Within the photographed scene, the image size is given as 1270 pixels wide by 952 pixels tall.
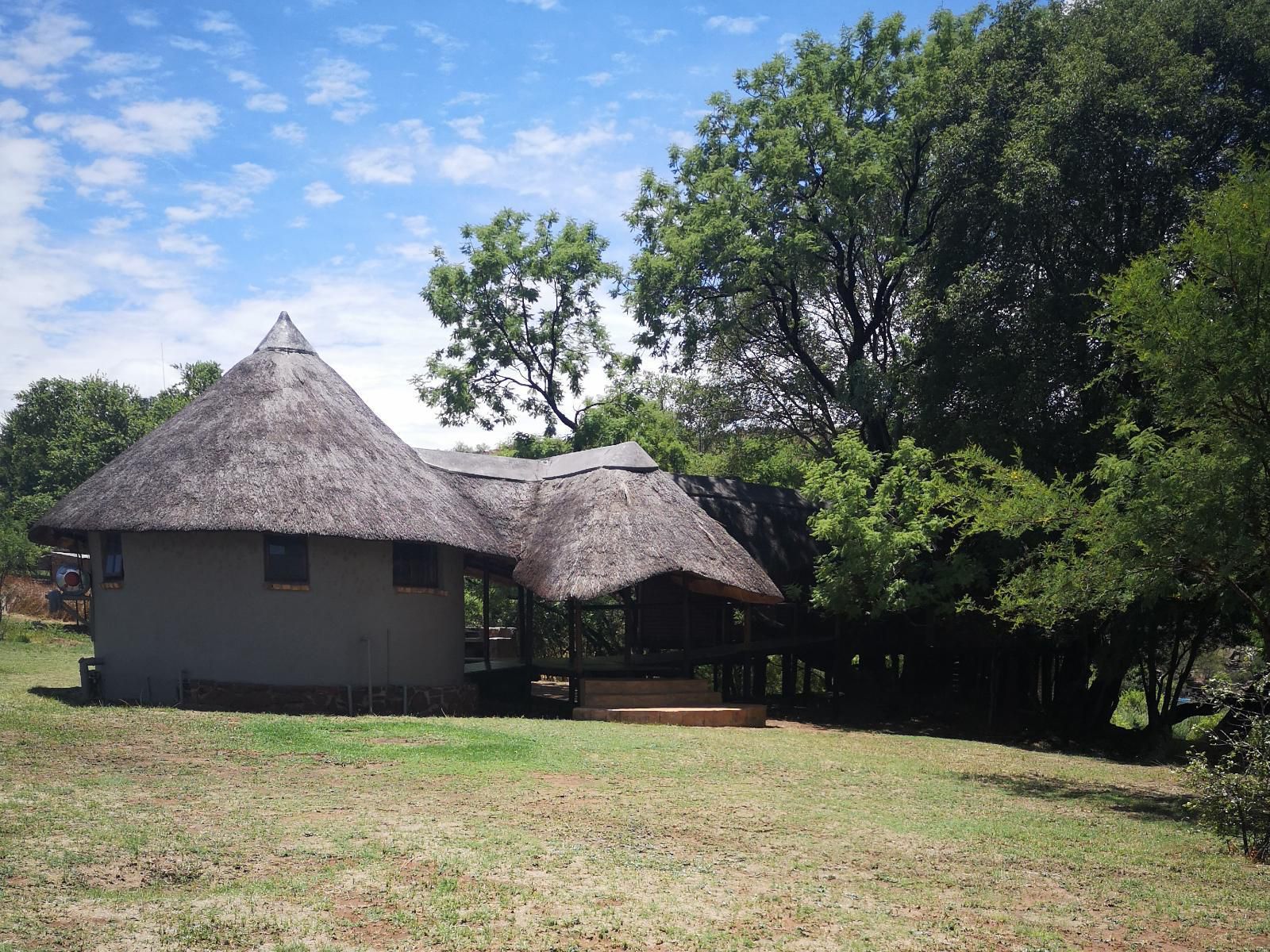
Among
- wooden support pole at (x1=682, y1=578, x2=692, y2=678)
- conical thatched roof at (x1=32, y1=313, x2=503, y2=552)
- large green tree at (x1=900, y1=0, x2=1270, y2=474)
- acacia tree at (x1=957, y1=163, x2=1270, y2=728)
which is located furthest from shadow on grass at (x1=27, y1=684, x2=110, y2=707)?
large green tree at (x1=900, y1=0, x2=1270, y2=474)

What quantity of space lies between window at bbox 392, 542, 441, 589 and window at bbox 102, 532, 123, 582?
14.4ft

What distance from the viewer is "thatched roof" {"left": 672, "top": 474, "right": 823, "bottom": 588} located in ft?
84.1

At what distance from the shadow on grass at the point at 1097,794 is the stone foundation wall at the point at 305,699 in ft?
30.2

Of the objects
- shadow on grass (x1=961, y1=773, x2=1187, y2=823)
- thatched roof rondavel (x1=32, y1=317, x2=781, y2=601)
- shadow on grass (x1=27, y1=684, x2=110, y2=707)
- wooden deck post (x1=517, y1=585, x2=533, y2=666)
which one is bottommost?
shadow on grass (x1=961, y1=773, x2=1187, y2=823)

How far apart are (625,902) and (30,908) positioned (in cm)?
388

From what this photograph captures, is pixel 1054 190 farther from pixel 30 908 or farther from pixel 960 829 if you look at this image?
pixel 30 908

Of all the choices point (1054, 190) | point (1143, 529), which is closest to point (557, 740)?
point (1143, 529)

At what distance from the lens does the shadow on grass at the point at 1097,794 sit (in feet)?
43.1

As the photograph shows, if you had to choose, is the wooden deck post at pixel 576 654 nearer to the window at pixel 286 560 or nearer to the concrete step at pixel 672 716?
the concrete step at pixel 672 716

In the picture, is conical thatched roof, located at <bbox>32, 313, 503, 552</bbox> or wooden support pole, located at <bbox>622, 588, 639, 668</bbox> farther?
wooden support pole, located at <bbox>622, 588, 639, 668</bbox>

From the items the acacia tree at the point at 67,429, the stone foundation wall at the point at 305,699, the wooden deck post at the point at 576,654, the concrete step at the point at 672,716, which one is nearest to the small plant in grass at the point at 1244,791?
the concrete step at the point at 672,716

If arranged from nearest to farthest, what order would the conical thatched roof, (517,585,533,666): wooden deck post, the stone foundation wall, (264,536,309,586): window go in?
the conical thatched roof < the stone foundation wall < (264,536,309,586): window < (517,585,533,666): wooden deck post

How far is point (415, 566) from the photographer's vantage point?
65.5 feet

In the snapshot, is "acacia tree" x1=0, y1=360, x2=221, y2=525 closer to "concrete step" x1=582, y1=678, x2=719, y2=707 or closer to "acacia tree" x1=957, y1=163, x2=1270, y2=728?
"concrete step" x1=582, y1=678, x2=719, y2=707
